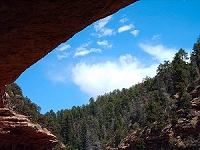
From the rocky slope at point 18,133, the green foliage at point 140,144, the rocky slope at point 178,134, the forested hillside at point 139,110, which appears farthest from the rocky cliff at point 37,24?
the green foliage at point 140,144

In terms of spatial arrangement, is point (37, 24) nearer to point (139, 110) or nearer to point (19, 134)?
point (19, 134)

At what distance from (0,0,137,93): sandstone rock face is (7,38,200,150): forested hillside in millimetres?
47799

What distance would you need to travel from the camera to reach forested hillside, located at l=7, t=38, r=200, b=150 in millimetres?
71250

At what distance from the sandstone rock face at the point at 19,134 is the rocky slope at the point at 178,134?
139ft

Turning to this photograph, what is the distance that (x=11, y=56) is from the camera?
295 inches

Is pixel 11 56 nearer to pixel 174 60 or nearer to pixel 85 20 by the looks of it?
pixel 85 20

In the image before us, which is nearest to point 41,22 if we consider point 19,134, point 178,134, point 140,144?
point 19,134

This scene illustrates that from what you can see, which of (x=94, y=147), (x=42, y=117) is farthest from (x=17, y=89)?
(x=94, y=147)

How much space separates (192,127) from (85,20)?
61.9 metres

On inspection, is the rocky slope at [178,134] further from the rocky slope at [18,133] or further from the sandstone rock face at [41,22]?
the sandstone rock face at [41,22]

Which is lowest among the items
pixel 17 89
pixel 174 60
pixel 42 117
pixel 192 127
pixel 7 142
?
pixel 7 142

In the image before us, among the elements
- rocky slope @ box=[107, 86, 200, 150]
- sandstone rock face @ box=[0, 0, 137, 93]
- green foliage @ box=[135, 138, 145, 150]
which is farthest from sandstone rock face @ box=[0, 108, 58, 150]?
green foliage @ box=[135, 138, 145, 150]

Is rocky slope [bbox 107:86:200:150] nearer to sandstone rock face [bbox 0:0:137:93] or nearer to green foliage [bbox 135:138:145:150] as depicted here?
green foliage [bbox 135:138:145:150]

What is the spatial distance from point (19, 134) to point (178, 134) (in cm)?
4902
